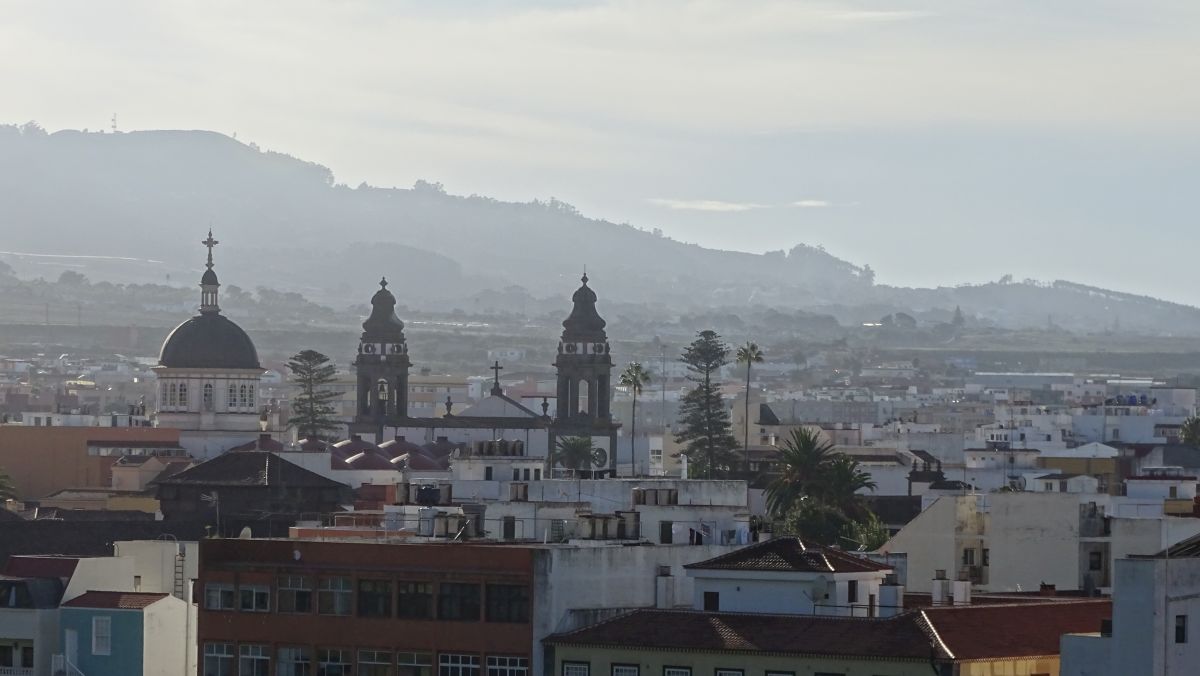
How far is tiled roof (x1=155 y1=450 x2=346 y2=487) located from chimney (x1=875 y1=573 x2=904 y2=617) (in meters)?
50.7

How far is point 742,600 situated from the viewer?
46.1 metres

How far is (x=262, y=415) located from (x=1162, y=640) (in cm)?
9215

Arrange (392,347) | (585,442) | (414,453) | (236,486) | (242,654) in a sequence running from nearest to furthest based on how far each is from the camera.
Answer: (242,654)
(236,486)
(414,453)
(585,442)
(392,347)

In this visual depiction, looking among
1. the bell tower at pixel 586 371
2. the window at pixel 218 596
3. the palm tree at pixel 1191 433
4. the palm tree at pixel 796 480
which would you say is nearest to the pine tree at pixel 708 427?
the bell tower at pixel 586 371

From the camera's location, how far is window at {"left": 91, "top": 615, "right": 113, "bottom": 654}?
176ft

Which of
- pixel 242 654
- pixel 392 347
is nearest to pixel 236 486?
pixel 392 347

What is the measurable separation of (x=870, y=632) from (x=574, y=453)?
3137 inches

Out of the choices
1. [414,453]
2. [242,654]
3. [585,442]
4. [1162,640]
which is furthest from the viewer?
[585,442]

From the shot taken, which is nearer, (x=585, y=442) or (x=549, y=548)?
(x=549, y=548)

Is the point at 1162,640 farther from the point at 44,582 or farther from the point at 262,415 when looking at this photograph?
the point at 262,415

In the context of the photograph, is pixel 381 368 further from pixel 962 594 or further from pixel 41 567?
pixel 962 594

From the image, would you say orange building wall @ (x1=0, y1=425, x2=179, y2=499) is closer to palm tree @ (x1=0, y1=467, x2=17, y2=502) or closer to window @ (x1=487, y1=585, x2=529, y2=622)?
palm tree @ (x1=0, y1=467, x2=17, y2=502)

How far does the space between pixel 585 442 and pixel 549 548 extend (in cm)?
7722

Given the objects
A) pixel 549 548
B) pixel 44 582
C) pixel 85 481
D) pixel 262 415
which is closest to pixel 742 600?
pixel 549 548
